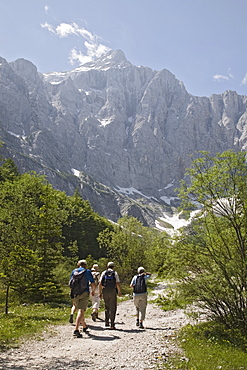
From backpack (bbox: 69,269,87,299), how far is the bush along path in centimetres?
179

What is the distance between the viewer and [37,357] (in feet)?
32.0

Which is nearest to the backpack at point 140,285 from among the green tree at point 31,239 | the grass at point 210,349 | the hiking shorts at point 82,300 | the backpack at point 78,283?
the grass at point 210,349

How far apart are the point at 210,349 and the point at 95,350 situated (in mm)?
4275

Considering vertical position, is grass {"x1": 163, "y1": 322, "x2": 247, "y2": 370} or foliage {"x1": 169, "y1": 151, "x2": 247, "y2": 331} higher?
foliage {"x1": 169, "y1": 151, "x2": 247, "y2": 331}

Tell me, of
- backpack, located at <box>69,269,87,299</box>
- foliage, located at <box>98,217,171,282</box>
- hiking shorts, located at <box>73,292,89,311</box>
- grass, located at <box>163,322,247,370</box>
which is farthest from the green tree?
foliage, located at <box>98,217,171,282</box>

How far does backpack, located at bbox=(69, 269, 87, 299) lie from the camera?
13.0 metres

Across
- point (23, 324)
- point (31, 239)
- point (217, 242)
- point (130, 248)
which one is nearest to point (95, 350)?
point (23, 324)

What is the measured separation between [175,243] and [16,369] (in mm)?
7709

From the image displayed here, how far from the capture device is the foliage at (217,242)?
12.4 m

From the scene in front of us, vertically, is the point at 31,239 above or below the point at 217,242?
below

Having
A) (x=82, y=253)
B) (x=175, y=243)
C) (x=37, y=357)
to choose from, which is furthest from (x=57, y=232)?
(x=82, y=253)

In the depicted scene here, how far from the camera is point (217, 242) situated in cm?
1302

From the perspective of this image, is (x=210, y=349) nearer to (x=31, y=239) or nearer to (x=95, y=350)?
(x=95, y=350)

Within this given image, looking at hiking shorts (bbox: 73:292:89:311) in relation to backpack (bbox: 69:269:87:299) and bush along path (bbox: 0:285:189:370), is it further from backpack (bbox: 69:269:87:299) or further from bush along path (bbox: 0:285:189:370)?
bush along path (bbox: 0:285:189:370)
